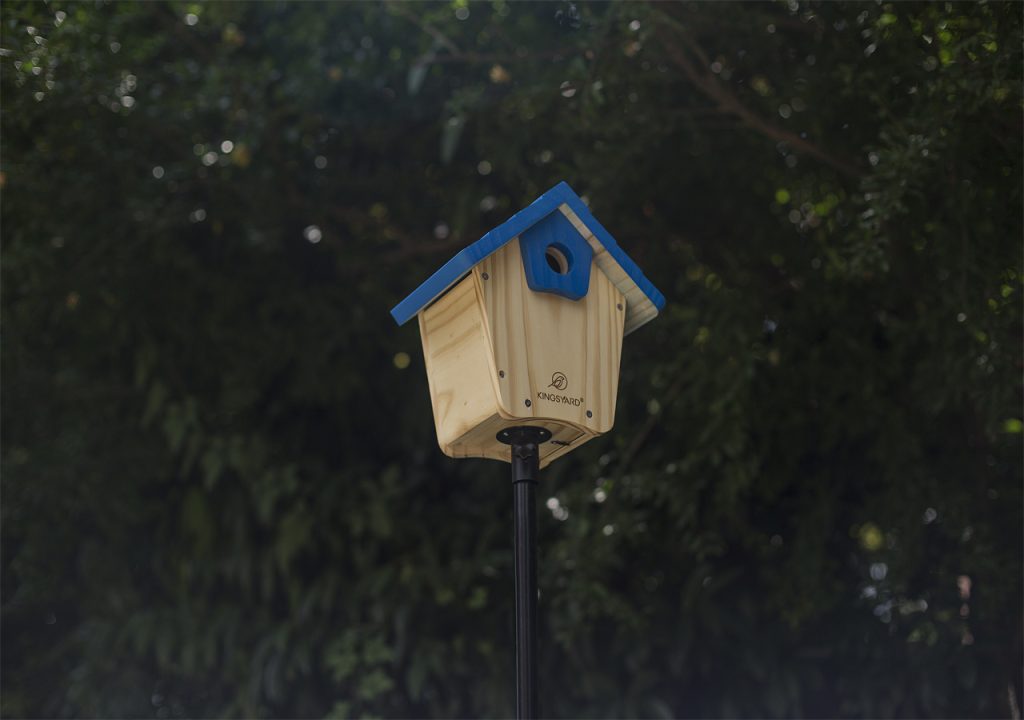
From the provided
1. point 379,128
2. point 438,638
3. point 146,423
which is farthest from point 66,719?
point 379,128

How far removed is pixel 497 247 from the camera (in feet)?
7.31

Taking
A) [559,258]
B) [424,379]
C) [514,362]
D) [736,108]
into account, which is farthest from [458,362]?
[424,379]

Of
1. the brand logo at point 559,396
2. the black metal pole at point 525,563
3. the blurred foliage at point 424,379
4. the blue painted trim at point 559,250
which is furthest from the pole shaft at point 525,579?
the blurred foliage at point 424,379

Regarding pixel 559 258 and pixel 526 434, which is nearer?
pixel 526 434

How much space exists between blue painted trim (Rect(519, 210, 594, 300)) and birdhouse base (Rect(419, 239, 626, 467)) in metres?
0.02

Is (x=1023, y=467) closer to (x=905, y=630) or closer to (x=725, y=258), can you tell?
(x=905, y=630)

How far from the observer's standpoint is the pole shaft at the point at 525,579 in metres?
2.08

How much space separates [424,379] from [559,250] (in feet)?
9.02

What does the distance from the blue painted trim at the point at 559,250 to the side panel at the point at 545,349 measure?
17 mm

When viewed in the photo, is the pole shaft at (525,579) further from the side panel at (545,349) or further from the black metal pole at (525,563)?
the side panel at (545,349)

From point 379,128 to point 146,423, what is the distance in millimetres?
1618

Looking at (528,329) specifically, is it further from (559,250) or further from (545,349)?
(559,250)

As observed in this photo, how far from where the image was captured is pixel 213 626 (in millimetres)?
4961

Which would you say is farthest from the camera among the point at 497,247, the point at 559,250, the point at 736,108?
the point at 736,108
